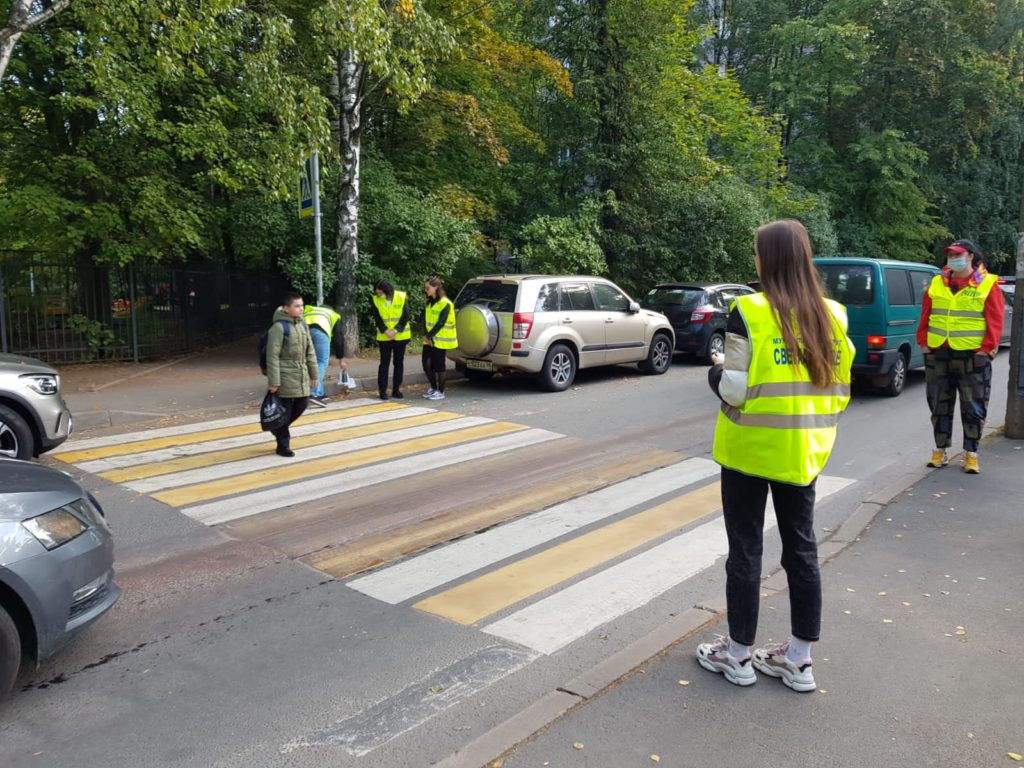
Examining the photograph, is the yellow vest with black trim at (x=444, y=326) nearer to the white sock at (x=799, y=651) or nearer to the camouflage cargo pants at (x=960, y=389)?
the camouflage cargo pants at (x=960, y=389)

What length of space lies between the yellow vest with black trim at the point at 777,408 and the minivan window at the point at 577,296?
9777 millimetres

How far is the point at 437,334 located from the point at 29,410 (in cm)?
585

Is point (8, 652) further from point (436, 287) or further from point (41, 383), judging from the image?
point (436, 287)

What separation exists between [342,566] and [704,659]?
2.53 meters

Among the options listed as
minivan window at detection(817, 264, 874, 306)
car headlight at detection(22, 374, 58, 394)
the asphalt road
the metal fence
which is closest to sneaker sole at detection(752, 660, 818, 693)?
the asphalt road

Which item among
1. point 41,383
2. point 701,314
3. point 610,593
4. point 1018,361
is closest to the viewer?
point 610,593

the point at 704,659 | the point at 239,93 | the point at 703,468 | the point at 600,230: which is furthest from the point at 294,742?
the point at 600,230

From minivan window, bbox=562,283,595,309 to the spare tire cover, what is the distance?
4.53 feet

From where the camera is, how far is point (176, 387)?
41.3 ft

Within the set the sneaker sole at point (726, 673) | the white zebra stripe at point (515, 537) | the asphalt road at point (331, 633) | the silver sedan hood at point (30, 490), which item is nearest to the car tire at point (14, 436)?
the asphalt road at point (331, 633)

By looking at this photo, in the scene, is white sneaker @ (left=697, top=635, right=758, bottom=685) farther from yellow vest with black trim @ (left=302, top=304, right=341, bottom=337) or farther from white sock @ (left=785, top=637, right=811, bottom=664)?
yellow vest with black trim @ (left=302, top=304, right=341, bottom=337)

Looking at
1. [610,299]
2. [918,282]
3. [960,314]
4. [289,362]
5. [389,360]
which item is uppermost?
[918,282]

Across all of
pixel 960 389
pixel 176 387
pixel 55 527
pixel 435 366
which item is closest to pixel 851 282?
pixel 960 389

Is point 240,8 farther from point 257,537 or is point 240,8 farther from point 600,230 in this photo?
point 600,230
